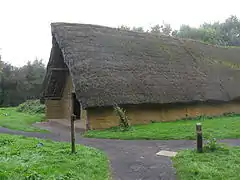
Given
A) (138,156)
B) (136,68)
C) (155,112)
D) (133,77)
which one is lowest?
(138,156)

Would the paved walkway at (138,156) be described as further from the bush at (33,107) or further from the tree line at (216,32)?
the tree line at (216,32)

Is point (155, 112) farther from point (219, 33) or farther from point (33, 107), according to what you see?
point (219, 33)

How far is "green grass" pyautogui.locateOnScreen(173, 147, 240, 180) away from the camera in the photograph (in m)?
6.62

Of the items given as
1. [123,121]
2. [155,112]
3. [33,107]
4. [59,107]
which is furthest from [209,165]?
[33,107]

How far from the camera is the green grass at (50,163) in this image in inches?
251

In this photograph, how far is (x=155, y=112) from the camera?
17.8 m

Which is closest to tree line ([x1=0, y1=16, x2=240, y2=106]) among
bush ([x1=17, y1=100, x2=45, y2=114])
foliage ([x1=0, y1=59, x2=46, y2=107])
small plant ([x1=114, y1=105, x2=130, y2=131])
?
foliage ([x1=0, y1=59, x2=46, y2=107])

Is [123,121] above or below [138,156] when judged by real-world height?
above

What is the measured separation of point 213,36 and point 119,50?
26.7m

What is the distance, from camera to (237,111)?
21.2 metres

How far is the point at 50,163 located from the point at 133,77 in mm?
10502

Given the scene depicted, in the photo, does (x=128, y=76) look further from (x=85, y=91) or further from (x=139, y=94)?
(x=85, y=91)

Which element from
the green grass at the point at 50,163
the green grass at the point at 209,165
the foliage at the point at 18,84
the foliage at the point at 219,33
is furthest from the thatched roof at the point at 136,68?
the foliage at the point at 18,84

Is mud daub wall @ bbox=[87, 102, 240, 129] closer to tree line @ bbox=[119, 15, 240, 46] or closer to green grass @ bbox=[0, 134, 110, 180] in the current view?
green grass @ bbox=[0, 134, 110, 180]
